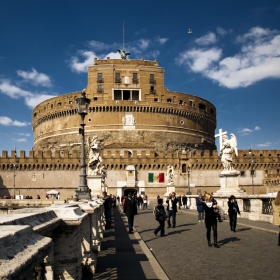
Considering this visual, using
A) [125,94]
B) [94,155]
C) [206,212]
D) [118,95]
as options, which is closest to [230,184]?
[94,155]

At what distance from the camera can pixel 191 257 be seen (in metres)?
7.17

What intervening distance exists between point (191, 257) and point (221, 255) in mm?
615

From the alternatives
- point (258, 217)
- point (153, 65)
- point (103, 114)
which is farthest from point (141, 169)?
point (258, 217)

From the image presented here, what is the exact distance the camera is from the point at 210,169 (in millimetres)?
52094

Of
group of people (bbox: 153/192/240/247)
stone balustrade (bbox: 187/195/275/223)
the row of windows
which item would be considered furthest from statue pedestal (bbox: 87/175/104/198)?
the row of windows

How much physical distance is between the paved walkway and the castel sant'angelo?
→ 1445 inches

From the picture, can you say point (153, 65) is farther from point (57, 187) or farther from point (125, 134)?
point (57, 187)

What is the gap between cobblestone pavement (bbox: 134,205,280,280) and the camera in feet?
19.0

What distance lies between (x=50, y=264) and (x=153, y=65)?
207 feet

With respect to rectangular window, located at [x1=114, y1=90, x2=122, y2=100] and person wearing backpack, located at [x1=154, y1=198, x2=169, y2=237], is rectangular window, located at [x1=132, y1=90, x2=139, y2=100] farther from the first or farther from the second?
person wearing backpack, located at [x1=154, y1=198, x2=169, y2=237]

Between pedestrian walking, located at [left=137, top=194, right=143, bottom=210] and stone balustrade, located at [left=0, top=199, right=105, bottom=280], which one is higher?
stone balustrade, located at [left=0, top=199, right=105, bottom=280]

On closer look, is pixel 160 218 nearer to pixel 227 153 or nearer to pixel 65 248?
pixel 65 248

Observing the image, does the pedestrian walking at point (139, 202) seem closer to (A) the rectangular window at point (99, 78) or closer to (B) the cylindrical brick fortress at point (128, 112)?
(B) the cylindrical brick fortress at point (128, 112)

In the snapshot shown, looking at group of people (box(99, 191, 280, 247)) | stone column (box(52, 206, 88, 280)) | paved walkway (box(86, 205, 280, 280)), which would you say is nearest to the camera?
stone column (box(52, 206, 88, 280))
